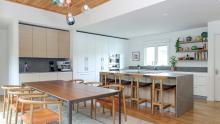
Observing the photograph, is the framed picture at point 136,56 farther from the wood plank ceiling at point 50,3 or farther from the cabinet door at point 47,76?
the cabinet door at point 47,76

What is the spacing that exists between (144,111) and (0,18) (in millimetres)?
4488

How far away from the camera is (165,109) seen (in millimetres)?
3963

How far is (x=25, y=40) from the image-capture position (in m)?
5.06

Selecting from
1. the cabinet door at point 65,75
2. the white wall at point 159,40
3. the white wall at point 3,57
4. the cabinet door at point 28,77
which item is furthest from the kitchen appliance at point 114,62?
the white wall at point 3,57

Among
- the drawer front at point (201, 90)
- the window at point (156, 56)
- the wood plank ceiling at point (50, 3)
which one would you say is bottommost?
the drawer front at point (201, 90)

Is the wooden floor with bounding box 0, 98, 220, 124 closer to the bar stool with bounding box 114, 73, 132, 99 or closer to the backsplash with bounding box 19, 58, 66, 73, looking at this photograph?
the bar stool with bounding box 114, 73, 132, 99

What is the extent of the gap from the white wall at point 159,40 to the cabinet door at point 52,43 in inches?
139

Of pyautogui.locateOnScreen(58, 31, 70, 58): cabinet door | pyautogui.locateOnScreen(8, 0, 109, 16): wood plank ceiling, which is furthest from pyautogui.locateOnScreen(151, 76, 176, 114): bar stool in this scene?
pyautogui.locateOnScreen(58, 31, 70, 58): cabinet door

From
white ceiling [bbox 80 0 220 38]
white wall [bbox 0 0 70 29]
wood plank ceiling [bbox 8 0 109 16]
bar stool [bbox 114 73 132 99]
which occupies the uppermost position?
wood plank ceiling [bbox 8 0 109 16]

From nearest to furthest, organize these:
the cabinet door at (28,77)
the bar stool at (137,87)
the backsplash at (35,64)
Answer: the bar stool at (137,87) → the cabinet door at (28,77) → the backsplash at (35,64)

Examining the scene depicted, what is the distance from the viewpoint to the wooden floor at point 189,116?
3146mm

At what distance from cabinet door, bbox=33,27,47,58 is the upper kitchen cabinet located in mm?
139

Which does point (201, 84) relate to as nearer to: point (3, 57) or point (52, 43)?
point (52, 43)

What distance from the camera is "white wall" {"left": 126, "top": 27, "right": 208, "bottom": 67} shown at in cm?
570
